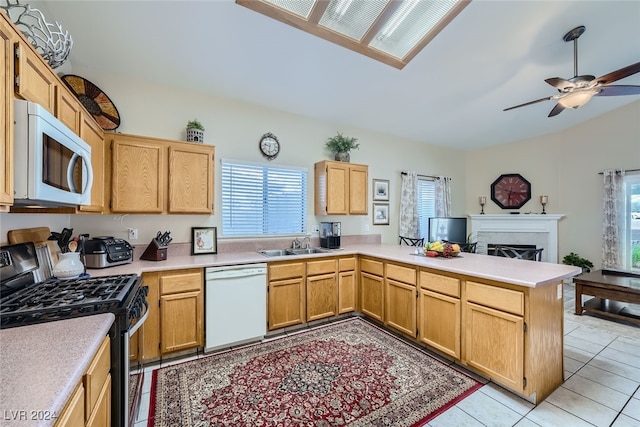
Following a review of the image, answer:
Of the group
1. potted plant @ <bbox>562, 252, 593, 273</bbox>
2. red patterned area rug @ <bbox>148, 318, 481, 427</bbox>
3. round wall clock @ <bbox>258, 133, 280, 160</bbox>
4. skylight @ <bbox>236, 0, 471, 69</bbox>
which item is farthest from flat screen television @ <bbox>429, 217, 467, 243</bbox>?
round wall clock @ <bbox>258, 133, 280, 160</bbox>

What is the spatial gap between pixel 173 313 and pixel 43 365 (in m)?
1.72

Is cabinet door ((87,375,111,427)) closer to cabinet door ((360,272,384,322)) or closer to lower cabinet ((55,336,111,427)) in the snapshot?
lower cabinet ((55,336,111,427))

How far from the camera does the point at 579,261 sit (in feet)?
16.0

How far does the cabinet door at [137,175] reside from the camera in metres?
2.47

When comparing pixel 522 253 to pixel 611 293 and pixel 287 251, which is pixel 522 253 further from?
pixel 287 251

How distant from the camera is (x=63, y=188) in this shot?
1417mm

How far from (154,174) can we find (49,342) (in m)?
1.95

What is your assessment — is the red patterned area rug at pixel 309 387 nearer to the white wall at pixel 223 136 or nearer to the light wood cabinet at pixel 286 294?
the light wood cabinet at pixel 286 294

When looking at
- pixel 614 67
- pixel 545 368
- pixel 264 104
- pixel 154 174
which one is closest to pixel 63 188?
pixel 154 174

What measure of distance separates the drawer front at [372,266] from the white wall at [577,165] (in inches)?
165

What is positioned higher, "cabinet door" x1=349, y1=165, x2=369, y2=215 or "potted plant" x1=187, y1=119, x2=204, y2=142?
"potted plant" x1=187, y1=119, x2=204, y2=142

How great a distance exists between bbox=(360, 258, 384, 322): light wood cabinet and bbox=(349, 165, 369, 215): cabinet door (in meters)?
0.82

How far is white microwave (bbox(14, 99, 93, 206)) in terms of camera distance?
1.12m

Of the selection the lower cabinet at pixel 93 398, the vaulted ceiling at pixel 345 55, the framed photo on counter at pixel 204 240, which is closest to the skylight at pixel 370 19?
the vaulted ceiling at pixel 345 55
